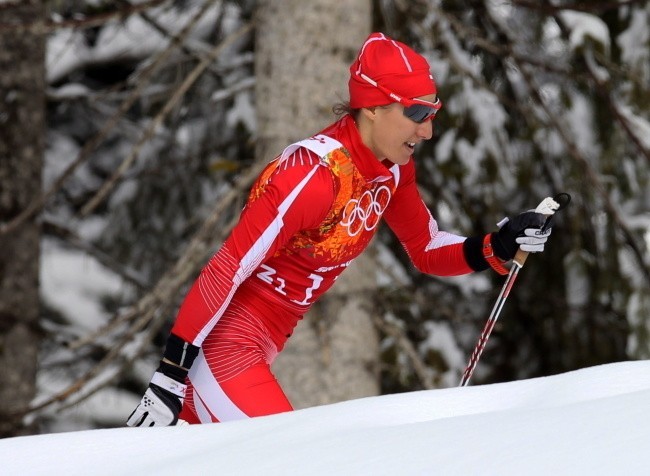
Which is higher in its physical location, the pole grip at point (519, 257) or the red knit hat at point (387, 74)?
the red knit hat at point (387, 74)

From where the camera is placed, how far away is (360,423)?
2.51m

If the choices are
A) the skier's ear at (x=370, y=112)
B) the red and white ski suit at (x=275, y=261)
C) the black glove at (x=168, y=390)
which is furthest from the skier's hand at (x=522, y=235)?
the black glove at (x=168, y=390)

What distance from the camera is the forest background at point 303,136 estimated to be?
513cm

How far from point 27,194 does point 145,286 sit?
914 millimetres

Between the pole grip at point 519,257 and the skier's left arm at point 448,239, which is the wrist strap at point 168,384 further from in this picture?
the pole grip at point 519,257

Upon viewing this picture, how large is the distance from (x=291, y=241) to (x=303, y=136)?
1692 millimetres

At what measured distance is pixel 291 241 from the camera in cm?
338

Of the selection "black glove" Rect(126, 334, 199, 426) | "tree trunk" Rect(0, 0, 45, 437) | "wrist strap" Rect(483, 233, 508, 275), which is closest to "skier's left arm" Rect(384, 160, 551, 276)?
"wrist strap" Rect(483, 233, 508, 275)

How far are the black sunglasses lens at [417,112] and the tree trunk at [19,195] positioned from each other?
4300mm

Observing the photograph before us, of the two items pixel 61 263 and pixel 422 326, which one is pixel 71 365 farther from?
pixel 422 326

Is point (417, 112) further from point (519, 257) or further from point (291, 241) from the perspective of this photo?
point (519, 257)

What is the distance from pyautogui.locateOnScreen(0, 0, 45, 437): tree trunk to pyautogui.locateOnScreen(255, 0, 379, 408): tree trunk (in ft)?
8.23

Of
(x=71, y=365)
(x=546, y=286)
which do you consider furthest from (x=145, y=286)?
(x=546, y=286)

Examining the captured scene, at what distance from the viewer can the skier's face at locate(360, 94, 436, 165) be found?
3346 mm
